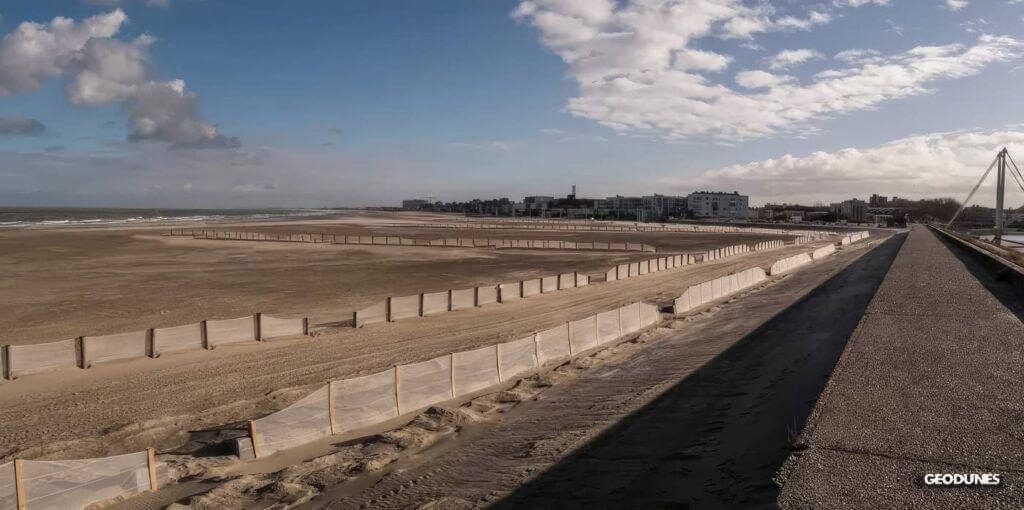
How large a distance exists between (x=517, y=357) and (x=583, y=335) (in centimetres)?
311

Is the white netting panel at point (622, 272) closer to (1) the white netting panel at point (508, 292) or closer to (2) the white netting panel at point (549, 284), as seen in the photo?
(2) the white netting panel at point (549, 284)

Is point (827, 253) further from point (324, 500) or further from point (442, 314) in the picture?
point (324, 500)

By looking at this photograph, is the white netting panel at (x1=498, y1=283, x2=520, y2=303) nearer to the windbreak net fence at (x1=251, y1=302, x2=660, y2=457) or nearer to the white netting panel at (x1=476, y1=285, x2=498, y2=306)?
the white netting panel at (x1=476, y1=285, x2=498, y2=306)

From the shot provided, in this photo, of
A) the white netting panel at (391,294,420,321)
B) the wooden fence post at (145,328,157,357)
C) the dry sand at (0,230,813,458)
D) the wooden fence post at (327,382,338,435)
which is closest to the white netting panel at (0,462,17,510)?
the dry sand at (0,230,813,458)

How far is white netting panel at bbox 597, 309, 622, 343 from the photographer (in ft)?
56.9

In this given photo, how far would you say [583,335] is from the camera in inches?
648

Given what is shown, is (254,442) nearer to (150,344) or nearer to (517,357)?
(517,357)

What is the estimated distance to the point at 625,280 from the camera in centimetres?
3200

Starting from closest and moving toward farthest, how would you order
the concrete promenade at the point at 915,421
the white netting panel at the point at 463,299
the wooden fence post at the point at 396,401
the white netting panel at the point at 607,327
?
the concrete promenade at the point at 915,421, the wooden fence post at the point at 396,401, the white netting panel at the point at 607,327, the white netting panel at the point at 463,299

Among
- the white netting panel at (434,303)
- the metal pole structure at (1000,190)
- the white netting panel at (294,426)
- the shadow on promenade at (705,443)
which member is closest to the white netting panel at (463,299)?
the white netting panel at (434,303)

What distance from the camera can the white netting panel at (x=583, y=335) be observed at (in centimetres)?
1602

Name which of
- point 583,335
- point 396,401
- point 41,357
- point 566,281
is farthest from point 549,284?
point 41,357

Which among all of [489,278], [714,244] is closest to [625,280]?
[489,278]

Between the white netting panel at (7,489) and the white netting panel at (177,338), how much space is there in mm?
8147
